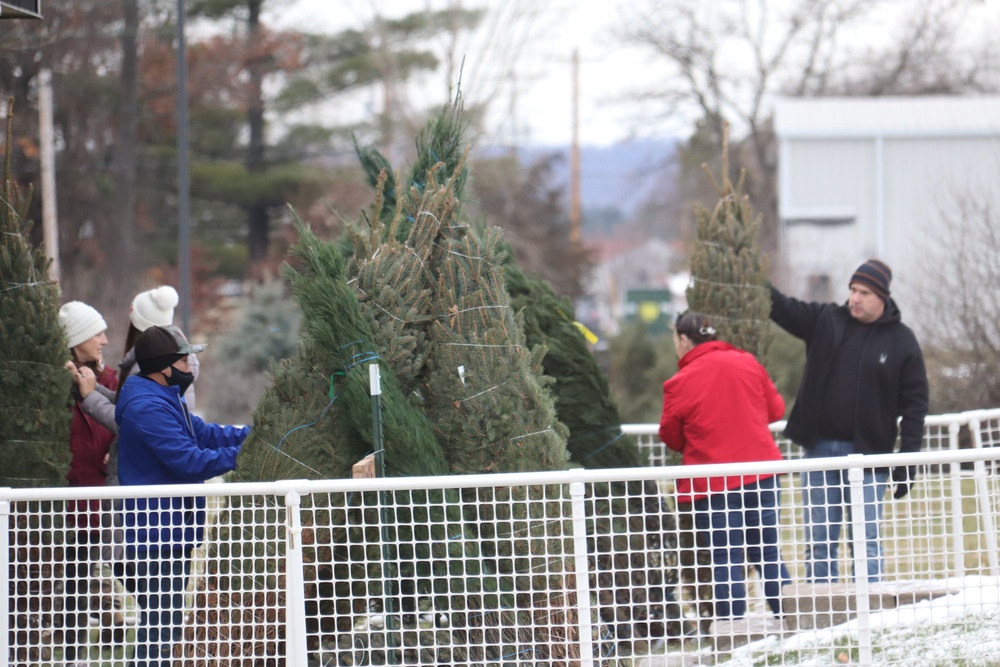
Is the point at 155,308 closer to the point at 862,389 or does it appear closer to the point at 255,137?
the point at 862,389

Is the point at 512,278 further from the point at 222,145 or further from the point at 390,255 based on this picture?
the point at 222,145

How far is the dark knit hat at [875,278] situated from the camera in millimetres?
5488

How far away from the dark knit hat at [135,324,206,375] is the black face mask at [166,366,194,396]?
45 millimetres

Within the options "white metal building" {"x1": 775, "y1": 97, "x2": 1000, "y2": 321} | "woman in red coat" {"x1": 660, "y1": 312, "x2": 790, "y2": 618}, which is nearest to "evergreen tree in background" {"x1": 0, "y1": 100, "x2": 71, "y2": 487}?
"woman in red coat" {"x1": 660, "y1": 312, "x2": 790, "y2": 618}

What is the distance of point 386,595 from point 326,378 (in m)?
0.99

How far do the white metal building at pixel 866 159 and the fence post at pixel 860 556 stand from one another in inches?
730

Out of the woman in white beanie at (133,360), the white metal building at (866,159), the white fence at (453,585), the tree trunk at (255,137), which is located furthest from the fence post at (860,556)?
the tree trunk at (255,137)

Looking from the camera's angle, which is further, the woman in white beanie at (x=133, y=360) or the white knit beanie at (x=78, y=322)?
the white knit beanie at (x=78, y=322)

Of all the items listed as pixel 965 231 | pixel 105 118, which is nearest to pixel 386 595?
pixel 965 231

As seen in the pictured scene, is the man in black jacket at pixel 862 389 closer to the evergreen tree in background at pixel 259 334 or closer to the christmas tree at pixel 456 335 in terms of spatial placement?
the christmas tree at pixel 456 335

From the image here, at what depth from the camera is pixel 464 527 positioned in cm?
420

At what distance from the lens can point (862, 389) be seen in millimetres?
5445

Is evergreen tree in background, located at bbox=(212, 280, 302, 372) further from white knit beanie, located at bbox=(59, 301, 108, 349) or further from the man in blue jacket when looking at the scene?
the man in blue jacket

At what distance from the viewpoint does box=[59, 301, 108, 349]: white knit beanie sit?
518cm
